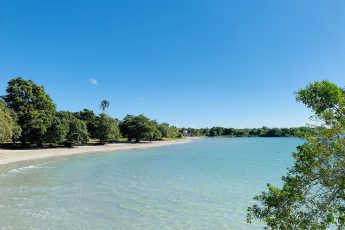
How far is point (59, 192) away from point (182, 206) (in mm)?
9623

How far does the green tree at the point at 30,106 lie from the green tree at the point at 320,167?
56593 mm

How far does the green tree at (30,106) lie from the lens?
57656 millimetres

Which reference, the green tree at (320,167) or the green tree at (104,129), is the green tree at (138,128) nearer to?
the green tree at (104,129)

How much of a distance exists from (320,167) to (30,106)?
6091cm

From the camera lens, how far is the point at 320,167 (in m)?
6.70

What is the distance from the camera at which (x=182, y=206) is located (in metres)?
19.0

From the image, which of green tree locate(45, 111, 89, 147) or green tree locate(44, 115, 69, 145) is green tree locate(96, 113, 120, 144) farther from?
green tree locate(44, 115, 69, 145)

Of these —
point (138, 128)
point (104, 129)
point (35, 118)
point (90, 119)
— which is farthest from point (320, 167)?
point (138, 128)

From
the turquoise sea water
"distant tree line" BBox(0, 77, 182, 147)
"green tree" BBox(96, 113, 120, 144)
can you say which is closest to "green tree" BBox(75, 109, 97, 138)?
"green tree" BBox(96, 113, 120, 144)

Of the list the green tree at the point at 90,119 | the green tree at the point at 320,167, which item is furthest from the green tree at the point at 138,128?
the green tree at the point at 320,167

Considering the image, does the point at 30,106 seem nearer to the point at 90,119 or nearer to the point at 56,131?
the point at 56,131

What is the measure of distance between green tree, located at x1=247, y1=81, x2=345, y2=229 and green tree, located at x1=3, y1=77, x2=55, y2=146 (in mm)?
56593

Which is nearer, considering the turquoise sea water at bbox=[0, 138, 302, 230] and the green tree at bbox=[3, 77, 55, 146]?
the turquoise sea water at bbox=[0, 138, 302, 230]

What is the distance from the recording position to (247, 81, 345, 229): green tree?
21.5ft
